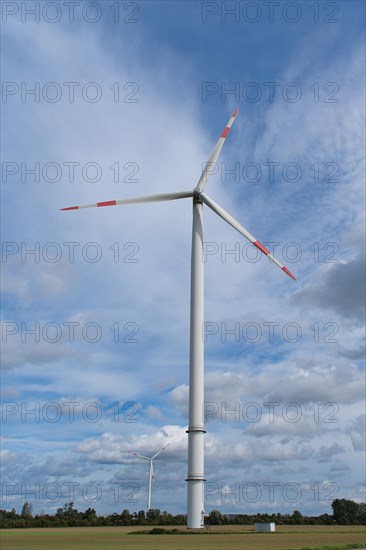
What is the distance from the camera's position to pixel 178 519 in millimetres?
122562

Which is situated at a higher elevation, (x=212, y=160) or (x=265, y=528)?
(x=212, y=160)

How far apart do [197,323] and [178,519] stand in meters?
69.6

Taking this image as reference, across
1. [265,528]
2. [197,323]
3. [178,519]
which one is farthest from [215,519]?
[197,323]

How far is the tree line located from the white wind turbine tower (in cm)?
5419

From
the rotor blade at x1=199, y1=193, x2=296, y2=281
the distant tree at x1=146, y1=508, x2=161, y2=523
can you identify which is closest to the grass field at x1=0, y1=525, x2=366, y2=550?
the rotor blade at x1=199, y1=193, x2=296, y2=281

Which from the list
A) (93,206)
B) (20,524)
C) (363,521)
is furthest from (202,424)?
(363,521)

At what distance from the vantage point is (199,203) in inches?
3049

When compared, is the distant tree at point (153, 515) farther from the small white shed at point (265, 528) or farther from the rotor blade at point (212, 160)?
the rotor blade at point (212, 160)

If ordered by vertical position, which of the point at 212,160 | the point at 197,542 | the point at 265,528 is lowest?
the point at 197,542

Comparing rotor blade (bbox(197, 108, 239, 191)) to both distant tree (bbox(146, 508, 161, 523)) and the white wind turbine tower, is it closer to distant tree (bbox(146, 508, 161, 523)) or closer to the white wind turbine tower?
the white wind turbine tower

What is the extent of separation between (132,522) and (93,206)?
294 ft

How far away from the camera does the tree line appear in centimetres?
12644

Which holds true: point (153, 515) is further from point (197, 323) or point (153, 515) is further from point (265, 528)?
point (197, 323)

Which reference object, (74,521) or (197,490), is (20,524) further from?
(197,490)
